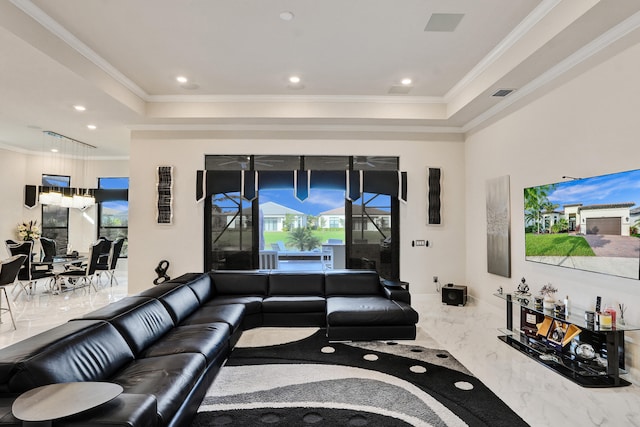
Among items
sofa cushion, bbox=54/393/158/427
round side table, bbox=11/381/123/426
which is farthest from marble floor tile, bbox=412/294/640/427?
round side table, bbox=11/381/123/426

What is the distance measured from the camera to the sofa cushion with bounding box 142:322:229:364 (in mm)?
2668

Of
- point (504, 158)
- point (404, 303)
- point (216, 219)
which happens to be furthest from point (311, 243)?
point (504, 158)

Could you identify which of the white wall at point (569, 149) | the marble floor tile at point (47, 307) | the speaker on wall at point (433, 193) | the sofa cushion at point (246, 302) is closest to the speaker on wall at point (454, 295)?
the white wall at point (569, 149)

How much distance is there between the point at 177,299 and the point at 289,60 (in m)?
3.22

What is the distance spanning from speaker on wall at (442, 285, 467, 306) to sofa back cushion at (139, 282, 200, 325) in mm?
4098

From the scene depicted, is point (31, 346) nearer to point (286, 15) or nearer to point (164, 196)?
point (286, 15)

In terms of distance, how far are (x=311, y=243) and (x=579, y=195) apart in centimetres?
439

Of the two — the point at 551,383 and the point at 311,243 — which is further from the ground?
the point at 311,243

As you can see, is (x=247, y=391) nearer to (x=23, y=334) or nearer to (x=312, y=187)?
(x=23, y=334)

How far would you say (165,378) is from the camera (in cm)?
215

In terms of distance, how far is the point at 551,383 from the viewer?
9.88ft

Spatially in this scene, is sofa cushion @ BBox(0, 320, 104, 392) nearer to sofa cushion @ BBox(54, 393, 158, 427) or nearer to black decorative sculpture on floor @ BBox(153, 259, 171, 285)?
sofa cushion @ BBox(54, 393, 158, 427)

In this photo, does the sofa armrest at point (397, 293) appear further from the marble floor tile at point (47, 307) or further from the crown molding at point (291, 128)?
the marble floor tile at point (47, 307)

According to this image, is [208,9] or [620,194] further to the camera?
[208,9]
